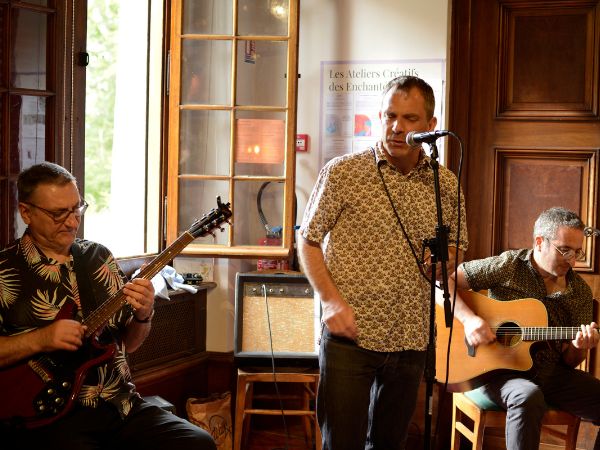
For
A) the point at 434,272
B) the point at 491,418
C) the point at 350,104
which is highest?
the point at 350,104

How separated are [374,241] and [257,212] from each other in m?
1.66

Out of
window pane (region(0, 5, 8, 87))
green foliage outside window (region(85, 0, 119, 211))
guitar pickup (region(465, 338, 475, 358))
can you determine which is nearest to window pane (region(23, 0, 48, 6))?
window pane (region(0, 5, 8, 87))

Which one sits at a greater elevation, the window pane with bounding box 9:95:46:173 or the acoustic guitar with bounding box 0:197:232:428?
the window pane with bounding box 9:95:46:173

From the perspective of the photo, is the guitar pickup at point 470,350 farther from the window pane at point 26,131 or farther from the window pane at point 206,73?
the window pane at point 26,131

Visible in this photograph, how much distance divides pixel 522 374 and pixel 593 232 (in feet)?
2.31

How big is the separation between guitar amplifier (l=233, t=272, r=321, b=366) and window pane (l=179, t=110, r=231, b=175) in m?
0.55

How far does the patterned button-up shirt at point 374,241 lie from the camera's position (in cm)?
235

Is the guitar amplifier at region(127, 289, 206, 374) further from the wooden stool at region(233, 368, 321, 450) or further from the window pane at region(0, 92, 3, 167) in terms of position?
the window pane at region(0, 92, 3, 167)

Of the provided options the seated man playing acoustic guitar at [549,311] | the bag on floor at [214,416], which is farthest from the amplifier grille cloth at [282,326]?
the seated man playing acoustic guitar at [549,311]

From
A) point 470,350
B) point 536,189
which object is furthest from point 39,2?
point 536,189

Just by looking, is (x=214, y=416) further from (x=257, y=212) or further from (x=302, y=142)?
(x=302, y=142)

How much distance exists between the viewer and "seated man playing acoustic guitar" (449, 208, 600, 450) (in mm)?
3197

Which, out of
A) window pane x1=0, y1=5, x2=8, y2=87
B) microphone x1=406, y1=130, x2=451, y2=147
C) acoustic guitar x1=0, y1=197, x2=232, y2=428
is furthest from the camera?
window pane x1=0, y1=5, x2=8, y2=87

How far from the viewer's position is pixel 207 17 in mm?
3877
